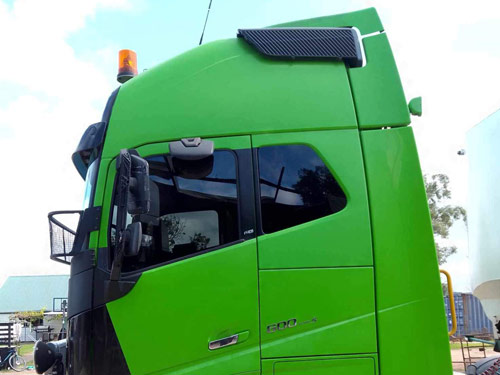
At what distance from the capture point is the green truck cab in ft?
9.57

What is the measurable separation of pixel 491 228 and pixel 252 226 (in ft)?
9.63

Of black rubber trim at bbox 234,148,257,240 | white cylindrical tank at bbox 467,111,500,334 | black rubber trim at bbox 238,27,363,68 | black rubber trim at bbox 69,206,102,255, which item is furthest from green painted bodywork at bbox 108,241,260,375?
white cylindrical tank at bbox 467,111,500,334

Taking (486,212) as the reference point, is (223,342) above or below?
below

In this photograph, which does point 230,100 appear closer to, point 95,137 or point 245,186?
point 245,186

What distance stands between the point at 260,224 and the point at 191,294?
1.95 feet

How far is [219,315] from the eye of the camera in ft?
9.59

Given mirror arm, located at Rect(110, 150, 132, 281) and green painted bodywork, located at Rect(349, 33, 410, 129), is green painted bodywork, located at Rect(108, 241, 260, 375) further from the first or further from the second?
green painted bodywork, located at Rect(349, 33, 410, 129)

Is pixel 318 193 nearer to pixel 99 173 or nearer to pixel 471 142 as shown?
pixel 99 173

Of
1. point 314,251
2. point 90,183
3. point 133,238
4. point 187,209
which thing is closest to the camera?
point 133,238

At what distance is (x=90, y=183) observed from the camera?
Result: 3371 mm

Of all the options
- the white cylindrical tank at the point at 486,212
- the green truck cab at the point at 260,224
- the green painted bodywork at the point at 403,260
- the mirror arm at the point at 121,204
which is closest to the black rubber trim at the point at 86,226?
the green truck cab at the point at 260,224

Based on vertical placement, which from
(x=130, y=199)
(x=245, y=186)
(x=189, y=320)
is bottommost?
(x=189, y=320)


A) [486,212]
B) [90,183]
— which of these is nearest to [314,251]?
[90,183]

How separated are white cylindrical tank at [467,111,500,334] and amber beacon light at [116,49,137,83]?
11.4 feet
